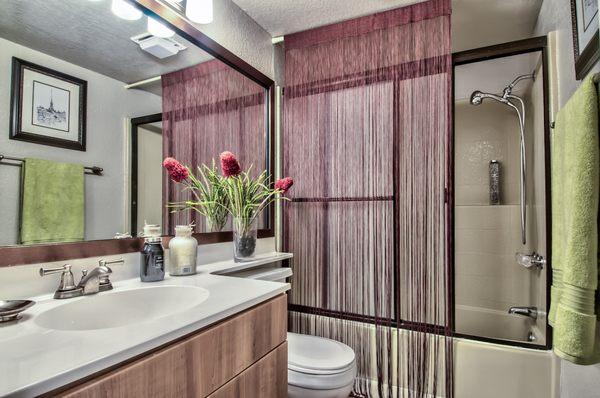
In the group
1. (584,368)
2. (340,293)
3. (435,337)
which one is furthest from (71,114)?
(584,368)

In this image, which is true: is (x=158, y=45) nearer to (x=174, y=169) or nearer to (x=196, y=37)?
(x=196, y=37)

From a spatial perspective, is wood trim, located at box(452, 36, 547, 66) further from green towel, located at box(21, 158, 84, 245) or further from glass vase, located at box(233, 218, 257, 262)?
green towel, located at box(21, 158, 84, 245)

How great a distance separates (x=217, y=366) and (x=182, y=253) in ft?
1.93

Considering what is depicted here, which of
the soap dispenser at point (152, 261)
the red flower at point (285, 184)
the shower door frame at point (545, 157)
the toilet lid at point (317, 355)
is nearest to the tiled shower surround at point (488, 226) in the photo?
the shower door frame at point (545, 157)

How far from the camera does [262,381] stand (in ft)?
3.21

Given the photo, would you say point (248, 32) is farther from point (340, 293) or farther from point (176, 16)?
point (340, 293)

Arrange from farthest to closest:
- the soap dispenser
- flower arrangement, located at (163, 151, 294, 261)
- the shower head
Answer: the shower head < flower arrangement, located at (163, 151, 294, 261) < the soap dispenser

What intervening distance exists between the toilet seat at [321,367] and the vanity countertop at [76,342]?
556mm

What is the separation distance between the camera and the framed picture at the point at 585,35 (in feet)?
3.26

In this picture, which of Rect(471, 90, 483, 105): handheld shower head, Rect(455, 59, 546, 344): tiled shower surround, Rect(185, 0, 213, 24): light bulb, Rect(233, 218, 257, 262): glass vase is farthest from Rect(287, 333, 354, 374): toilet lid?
Rect(471, 90, 483, 105): handheld shower head

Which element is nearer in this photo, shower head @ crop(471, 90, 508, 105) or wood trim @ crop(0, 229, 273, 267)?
wood trim @ crop(0, 229, 273, 267)

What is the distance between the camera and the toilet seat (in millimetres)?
1336

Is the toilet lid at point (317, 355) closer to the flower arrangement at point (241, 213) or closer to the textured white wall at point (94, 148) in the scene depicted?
the flower arrangement at point (241, 213)

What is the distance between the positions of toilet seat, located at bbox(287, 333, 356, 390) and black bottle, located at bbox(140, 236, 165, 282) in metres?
0.69
